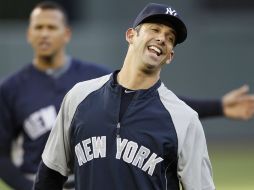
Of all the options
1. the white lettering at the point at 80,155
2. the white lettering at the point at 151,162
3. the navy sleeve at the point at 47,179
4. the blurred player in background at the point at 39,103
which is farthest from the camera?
the blurred player in background at the point at 39,103

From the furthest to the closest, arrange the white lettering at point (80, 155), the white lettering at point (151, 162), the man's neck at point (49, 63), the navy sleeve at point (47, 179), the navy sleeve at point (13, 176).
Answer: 1. the man's neck at point (49, 63)
2. the navy sleeve at point (13, 176)
3. the navy sleeve at point (47, 179)
4. the white lettering at point (80, 155)
5. the white lettering at point (151, 162)

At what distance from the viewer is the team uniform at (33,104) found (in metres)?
6.66

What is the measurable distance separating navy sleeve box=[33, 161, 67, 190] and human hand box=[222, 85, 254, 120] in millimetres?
2186

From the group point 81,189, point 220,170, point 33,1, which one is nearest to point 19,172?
point 81,189

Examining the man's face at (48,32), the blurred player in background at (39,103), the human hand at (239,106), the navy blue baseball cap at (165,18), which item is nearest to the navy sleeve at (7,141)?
the blurred player in background at (39,103)

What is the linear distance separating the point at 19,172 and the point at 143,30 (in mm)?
2282

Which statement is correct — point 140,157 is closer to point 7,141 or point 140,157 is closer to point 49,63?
point 7,141

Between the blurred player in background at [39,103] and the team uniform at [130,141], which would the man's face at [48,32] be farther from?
the team uniform at [130,141]

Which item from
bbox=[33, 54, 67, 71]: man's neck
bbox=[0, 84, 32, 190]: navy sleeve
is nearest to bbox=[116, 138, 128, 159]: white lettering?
bbox=[0, 84, 32, 190]: navy sleeve

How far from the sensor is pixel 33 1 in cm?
1730

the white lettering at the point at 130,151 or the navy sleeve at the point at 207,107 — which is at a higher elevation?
the white lettering at the point at 130,151

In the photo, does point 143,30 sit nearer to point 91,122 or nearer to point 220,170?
point 91,122

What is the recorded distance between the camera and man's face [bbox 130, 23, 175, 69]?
4.48m

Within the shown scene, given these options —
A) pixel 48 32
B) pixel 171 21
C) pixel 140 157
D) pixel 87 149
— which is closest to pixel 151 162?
pixel 140 157
